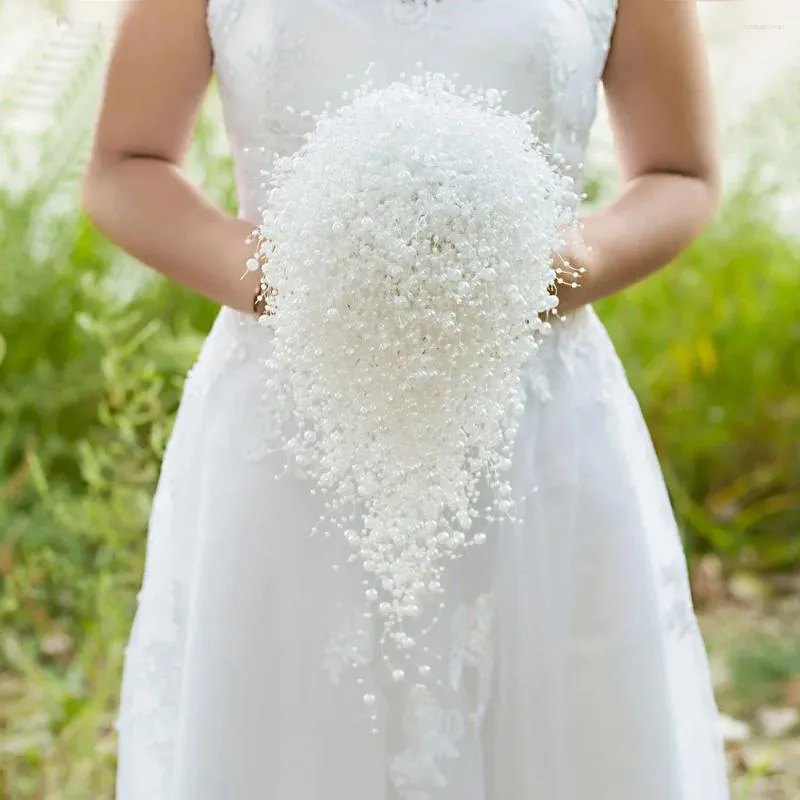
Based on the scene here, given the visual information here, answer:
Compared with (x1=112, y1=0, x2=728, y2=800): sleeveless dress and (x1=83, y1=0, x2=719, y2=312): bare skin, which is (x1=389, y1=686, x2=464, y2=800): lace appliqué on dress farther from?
(x1=83, y1=0, x2=719, y2=312): bare skin

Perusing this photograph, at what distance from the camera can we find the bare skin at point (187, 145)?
118 cm

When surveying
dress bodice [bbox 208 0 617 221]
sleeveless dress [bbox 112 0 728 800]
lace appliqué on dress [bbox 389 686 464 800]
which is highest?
dress bodice [bbox 208 0 617 221]

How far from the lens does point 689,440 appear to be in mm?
2826

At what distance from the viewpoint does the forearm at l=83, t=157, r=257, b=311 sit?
3.80 ft

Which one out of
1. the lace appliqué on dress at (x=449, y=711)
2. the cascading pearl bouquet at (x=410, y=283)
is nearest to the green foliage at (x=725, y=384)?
the lace appliqué on dress at (x=449, y=711)

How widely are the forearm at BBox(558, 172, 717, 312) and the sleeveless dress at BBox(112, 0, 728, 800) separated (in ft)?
0.25

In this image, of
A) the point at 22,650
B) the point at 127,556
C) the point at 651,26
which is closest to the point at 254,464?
the point at 651,26

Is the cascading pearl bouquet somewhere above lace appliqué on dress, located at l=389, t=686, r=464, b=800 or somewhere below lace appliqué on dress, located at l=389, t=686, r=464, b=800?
above

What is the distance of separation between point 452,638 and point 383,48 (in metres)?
0.59

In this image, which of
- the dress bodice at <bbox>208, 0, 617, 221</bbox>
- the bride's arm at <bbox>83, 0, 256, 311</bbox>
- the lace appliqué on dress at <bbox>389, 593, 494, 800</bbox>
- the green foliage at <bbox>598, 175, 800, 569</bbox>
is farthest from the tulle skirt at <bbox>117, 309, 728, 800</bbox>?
the green foliage at <bbox>598, 175, 800, 569</bbox>

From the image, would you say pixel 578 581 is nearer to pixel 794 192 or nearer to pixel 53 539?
pixel 53 539

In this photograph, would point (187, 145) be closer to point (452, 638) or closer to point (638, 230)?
point (638, 230)

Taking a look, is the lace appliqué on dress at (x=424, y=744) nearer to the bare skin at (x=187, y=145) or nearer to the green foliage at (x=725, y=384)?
the bare skin at (x=187, y=145)

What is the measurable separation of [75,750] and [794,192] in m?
2.18
